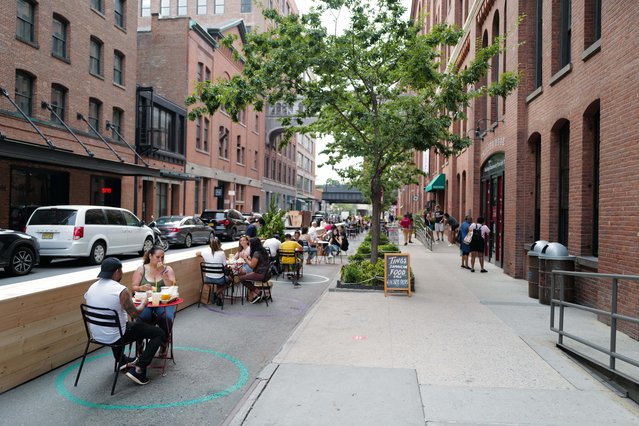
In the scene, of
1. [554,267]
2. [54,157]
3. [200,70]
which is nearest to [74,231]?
[54,157]

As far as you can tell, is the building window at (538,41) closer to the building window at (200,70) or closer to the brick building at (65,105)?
the brick building at (65,105)

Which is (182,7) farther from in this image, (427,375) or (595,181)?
(427,375)

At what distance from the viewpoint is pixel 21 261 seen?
454 inches

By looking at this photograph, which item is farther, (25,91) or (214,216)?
(214,216)

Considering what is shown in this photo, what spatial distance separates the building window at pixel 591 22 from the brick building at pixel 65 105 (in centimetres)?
1637

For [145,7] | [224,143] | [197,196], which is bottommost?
[197,196]

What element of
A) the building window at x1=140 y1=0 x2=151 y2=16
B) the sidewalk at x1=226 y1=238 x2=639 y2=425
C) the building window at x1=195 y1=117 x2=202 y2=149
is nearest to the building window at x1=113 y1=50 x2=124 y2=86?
the building window at x1=195 y1=117 x2=202 y2=149

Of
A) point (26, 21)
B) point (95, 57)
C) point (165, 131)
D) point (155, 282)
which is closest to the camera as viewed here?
point (155, 282)

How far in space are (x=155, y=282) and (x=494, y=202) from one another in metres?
14.2

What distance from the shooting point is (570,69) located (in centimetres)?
992

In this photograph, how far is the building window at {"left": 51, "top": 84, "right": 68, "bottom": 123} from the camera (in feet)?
69.9

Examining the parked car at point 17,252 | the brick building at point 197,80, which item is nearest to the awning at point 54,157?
the parked car at point 17,252

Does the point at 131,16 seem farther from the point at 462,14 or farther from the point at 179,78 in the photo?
the point at 462,14

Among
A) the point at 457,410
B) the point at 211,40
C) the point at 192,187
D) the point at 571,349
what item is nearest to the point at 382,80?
the point at 571,349
